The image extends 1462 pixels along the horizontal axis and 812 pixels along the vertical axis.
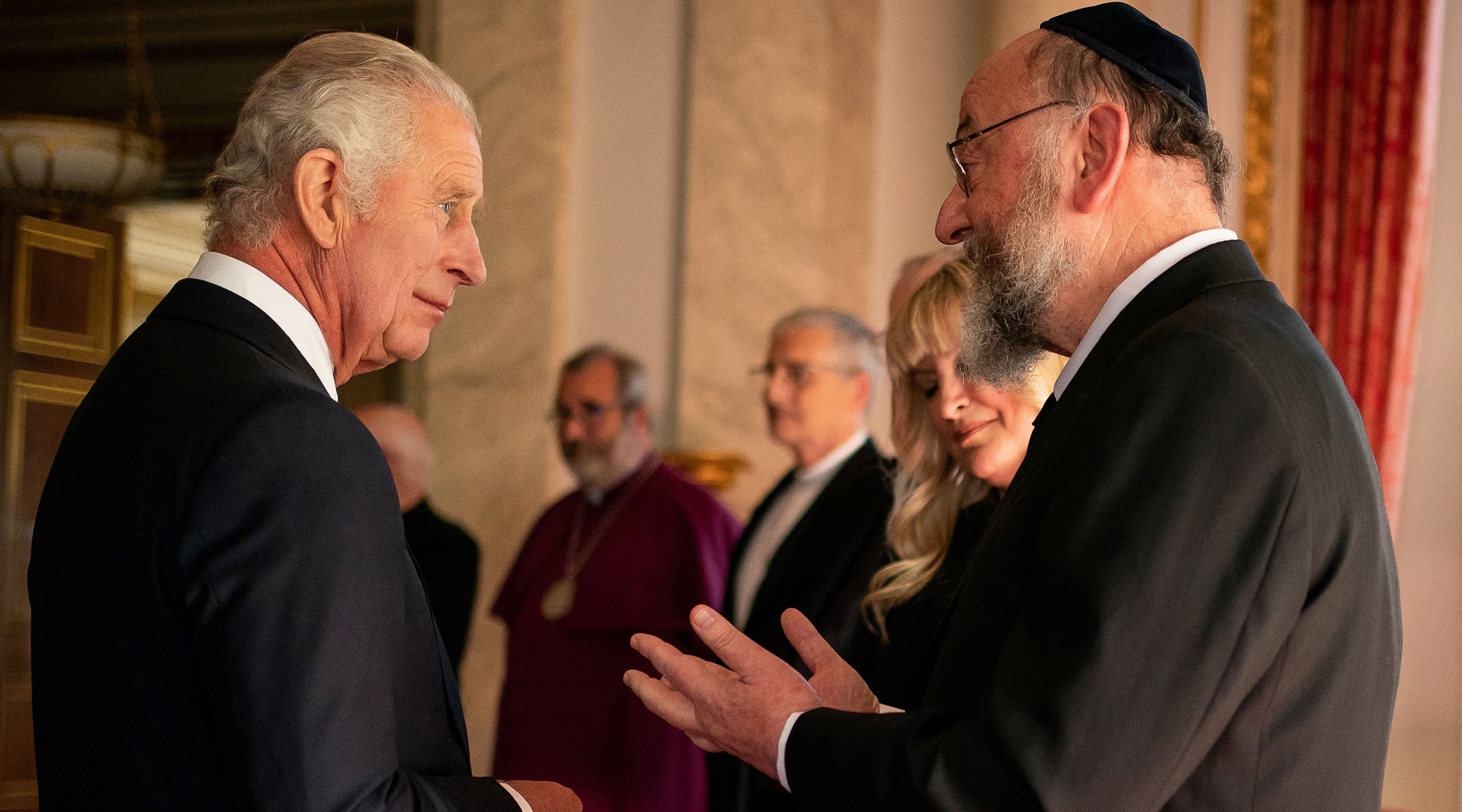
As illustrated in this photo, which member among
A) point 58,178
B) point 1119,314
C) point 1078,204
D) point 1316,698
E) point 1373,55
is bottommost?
point 1316,698

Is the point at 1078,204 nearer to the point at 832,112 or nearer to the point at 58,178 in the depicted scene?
the point at 832,112

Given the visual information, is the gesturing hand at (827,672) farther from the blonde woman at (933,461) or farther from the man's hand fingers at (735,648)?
the blonde woman at (933,461)

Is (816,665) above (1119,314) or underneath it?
underneath

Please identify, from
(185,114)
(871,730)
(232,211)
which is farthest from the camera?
(185,114)

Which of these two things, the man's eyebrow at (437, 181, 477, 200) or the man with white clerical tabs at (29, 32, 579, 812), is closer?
the man with white clerical tabs at (29, 32, 579, 812)

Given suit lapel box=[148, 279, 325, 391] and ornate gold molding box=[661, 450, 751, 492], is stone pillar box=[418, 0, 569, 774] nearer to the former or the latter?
ornate gold molding box=[661, 450, 751, 492]

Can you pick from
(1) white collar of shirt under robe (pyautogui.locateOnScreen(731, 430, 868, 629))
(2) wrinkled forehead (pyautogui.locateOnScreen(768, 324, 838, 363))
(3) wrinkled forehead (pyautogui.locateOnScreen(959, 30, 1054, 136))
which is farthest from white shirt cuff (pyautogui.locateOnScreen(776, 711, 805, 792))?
(2) wrinkled forehead (pyautogui.locateOnScreen(768, 324, 838, 363))

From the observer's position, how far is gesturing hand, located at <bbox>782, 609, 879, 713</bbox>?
1720 millimetres

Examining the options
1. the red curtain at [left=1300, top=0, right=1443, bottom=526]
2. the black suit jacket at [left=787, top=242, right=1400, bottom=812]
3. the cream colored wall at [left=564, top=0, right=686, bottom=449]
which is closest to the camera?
the black suit jacket at [left=787, top=242, right=1400, bottom=812]

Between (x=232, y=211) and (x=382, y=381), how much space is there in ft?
42.2

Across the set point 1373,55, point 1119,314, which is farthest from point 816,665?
point 1373,55

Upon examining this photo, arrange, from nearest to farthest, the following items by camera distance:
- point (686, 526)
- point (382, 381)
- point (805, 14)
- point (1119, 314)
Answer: point (1119, 314) → point (686, 526) → point (805, 14) → point (382, 381)

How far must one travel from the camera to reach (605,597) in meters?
4.79

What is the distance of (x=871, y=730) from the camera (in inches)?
56.3
